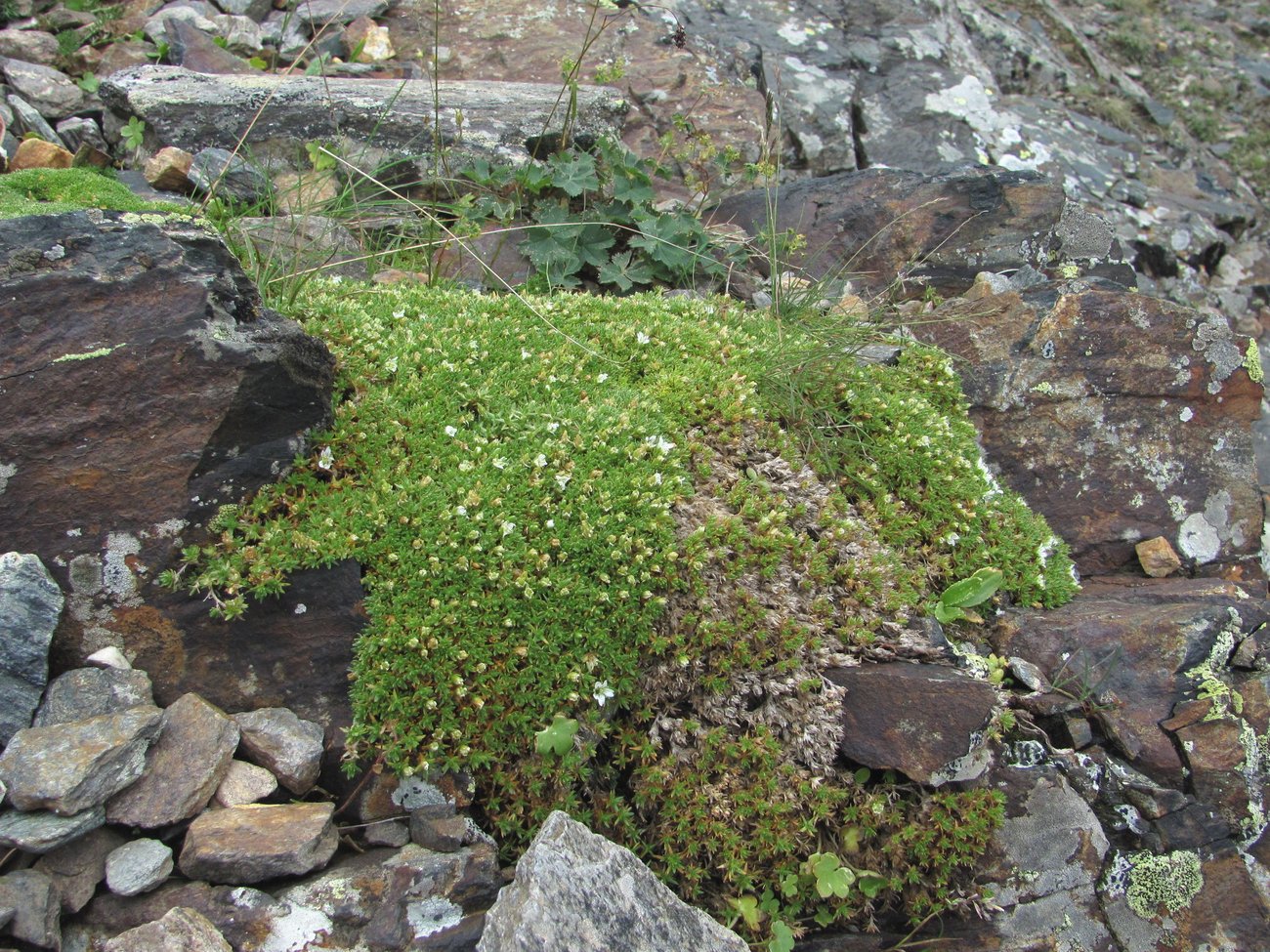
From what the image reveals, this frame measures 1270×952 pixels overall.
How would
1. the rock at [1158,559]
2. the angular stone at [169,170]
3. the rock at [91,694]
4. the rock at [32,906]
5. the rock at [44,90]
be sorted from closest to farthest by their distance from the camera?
the rock at [32,906]
the rock at [91,694]
the rock at [1158,559]
the angular stone at [169,170]
the rock at [44,90]

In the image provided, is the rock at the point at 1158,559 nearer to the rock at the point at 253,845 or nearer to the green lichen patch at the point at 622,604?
the green lichen patch at the point at 622,604

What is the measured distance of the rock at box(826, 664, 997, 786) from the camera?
423 cm

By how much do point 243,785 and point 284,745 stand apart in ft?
0.72

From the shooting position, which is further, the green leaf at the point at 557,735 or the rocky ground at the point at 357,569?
the green leaf at the point at 557,735

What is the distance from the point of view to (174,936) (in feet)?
10.8

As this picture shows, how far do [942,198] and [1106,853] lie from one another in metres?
5.46

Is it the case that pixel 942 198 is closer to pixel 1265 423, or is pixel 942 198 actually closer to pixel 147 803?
pixel 1265 423

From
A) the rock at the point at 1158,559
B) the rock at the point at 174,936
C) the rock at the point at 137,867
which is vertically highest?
the rock at the point at 174,936

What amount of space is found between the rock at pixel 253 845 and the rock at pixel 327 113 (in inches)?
211

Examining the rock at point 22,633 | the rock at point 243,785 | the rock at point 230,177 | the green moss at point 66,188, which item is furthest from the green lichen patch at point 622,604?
the rock at point 230,177

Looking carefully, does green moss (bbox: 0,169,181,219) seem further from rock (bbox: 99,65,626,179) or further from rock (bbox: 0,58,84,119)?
rock (bbox: 0,58,84,119)

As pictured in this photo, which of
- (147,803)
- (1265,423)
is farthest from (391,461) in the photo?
(1265,423)

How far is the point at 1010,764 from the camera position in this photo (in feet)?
14.8

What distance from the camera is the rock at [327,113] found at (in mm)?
7531
